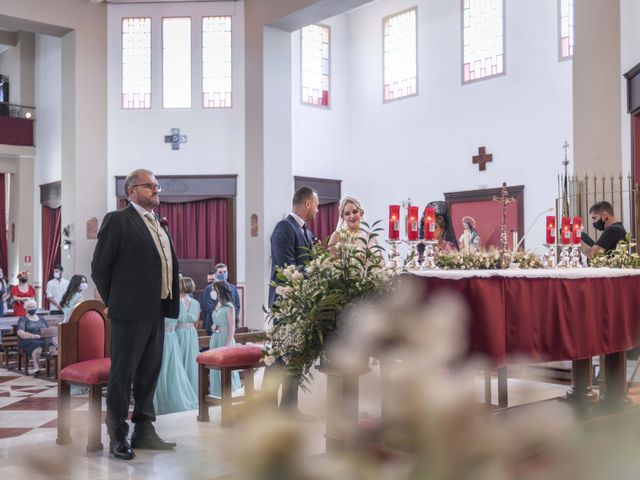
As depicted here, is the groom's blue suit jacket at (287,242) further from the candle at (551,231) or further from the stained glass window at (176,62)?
the stained glass window at (176,62)

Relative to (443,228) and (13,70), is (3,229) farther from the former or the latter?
(443,228)

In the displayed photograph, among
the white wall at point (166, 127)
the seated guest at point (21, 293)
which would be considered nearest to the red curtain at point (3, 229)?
the seated guest at point (21, 293)

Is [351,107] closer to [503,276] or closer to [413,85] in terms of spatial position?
[413,85]

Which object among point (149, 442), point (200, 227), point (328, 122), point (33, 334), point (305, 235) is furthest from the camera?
point (328, 122)

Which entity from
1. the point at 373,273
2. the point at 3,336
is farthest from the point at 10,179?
the point at 373,273

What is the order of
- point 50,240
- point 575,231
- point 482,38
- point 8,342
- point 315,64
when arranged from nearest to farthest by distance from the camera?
point 575,231, point 8,342, point 482,38, point 315,64, point 50,240

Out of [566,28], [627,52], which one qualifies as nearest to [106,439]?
[627,52]

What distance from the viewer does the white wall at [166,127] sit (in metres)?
13.9

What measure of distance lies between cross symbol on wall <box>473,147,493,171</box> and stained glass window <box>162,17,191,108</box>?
220 inches

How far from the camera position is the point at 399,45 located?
49.5 ft

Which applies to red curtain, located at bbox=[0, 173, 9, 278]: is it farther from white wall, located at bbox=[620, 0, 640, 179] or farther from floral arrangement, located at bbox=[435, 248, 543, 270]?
floral arrangement, located at bbox=[435, 248, 543, 270]

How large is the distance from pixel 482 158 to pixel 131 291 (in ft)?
32.7

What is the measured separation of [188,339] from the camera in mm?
6910

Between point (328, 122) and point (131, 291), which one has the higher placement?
point (328, 122)
